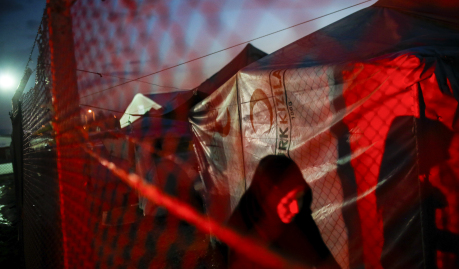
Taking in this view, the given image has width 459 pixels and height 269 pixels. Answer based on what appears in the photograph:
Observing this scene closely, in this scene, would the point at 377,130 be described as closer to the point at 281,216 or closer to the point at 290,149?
the point at 290,149

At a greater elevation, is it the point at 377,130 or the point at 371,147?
the point at 377,130

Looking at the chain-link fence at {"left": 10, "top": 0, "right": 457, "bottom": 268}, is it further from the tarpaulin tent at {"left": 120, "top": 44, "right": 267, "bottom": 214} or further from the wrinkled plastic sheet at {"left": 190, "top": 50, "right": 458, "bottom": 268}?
the tarpaulin tent at {"left": 120, "top": 44, "right": 267, "bottom": 214}

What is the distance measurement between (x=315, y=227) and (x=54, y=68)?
2.41 m

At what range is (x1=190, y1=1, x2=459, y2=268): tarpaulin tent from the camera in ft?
5.30

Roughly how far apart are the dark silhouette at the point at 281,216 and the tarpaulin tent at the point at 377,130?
14 centimetres

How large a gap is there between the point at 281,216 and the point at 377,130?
1.60 meters

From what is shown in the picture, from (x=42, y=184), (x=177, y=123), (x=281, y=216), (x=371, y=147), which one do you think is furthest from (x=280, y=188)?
(x=177, y=123)

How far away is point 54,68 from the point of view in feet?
4.97

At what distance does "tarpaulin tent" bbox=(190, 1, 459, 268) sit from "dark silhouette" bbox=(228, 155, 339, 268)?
140mm

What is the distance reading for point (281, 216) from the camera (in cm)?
298

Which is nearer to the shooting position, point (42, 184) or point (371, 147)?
point (371, 147)

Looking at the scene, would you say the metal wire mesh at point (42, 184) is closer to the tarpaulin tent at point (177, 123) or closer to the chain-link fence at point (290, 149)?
the chain-link fence at point (290, 149)

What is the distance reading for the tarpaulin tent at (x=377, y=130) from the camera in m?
1.62

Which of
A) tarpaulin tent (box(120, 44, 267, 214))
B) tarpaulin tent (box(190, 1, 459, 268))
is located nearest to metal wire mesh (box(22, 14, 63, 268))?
tarpaulin tent (box(120, 44, 267, 214))
